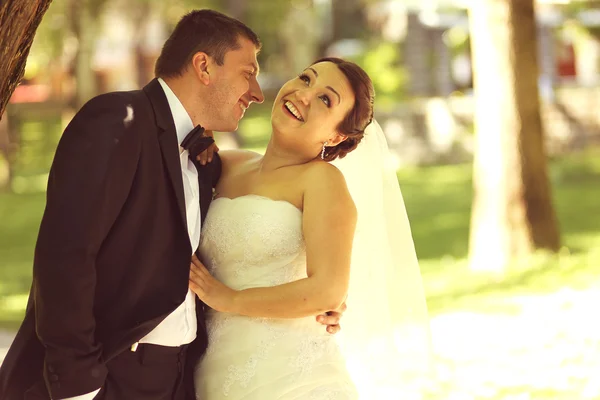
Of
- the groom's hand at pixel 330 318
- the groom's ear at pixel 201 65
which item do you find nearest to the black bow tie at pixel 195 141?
the groom's ear at pixel 201 65

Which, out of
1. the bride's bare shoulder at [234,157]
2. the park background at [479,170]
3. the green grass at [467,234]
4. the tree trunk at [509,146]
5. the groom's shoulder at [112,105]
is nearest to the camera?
the groom's shoulder at [112,105]

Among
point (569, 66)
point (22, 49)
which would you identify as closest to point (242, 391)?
point (22, 49)

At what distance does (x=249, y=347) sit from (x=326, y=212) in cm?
58

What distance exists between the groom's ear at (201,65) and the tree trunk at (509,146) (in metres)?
8.14

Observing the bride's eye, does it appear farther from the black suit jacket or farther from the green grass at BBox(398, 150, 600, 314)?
the green grass at BBox(398, 150, 600, 314)

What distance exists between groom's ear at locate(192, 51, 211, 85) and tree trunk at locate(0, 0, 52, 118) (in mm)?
514

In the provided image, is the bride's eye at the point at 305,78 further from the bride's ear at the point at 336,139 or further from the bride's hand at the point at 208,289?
the bride's hand at the point at 208,289

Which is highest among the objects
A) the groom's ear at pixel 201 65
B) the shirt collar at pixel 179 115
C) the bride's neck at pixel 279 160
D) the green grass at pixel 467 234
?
the green grass at pixel 467 234

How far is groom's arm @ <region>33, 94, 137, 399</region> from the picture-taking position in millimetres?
2783

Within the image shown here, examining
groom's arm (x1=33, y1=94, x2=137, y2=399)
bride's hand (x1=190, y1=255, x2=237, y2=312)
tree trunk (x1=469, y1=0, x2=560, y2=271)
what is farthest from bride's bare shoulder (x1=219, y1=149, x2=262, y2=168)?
tree trunk (x1=469, y1=0, x2=560, y2=271)

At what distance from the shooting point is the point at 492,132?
11094 mm

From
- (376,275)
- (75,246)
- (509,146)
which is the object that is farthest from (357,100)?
(509,146)

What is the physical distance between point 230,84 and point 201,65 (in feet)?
0.41

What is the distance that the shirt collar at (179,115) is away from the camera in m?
3.19
